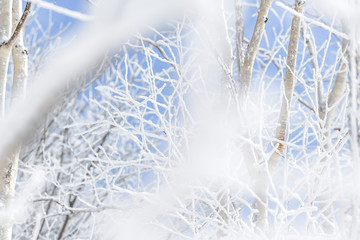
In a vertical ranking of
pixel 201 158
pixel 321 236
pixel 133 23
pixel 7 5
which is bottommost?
pixel 321 236

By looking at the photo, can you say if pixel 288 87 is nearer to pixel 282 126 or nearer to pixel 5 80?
pixel 282 126

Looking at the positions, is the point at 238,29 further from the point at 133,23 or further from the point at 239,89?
the point at 133,23

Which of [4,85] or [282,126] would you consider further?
[282,126]

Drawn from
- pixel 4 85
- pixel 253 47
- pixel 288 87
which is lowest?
pixel 288 87

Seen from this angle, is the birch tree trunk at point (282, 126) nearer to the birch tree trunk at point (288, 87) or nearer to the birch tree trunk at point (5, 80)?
the birch tree trunk at point (288, 87)

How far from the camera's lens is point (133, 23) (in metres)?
0.71

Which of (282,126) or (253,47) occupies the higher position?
(253,47)

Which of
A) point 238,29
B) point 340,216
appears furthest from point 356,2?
point 238,29

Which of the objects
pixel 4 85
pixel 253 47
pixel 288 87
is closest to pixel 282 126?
pixel 288 87

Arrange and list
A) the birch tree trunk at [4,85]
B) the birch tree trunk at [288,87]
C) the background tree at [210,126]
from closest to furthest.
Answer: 1. the background tree at [210,126]
2. the birch tree trunk at [4,85]
3. the birch tree trunk at [288,87]

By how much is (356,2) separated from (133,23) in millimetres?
696

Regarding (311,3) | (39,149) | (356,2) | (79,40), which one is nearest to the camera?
(79,40)

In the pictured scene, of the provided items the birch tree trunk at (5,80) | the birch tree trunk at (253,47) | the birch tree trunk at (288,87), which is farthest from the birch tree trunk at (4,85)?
the birch tree trunk at (288,87)

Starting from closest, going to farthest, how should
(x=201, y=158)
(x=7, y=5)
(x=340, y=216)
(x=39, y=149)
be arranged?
(x=340, y=216) → (x=201, y=158) → (x=7, y=5) → (x=39, y=149)
